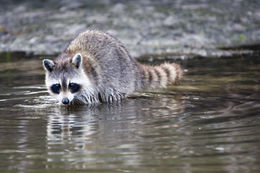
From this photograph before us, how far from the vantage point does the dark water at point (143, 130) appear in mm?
3863

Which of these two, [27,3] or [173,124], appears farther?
[27,3]

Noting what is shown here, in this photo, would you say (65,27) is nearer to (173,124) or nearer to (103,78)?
(103,78)

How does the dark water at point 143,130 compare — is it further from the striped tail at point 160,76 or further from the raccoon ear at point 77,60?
the raccoon ear at point 77,60

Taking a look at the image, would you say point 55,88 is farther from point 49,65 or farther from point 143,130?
point 143,130

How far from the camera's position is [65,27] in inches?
444

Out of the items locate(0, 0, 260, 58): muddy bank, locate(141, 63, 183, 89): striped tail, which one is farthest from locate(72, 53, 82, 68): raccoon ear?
locate(0, 0, 260, 58): muddy bank

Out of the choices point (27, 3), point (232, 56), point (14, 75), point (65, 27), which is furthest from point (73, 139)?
point (27, 3)

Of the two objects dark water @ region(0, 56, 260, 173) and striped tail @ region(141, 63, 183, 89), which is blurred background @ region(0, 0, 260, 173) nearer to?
dark water @ region(0, 56, 260, 173)

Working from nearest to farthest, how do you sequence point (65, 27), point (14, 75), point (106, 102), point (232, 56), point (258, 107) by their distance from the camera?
point (258, 107), point (106, 102), point (14, 75), point (232, 56), point (65, 27)

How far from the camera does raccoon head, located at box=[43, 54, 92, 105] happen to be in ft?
21.1

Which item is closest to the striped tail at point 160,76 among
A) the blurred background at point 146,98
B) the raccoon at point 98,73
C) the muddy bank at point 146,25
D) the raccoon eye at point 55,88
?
the raccoon at point 98,73

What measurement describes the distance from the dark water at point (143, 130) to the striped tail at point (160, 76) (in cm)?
17

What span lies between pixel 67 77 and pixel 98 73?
479mm

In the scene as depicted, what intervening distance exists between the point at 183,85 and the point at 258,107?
175 centimetres
